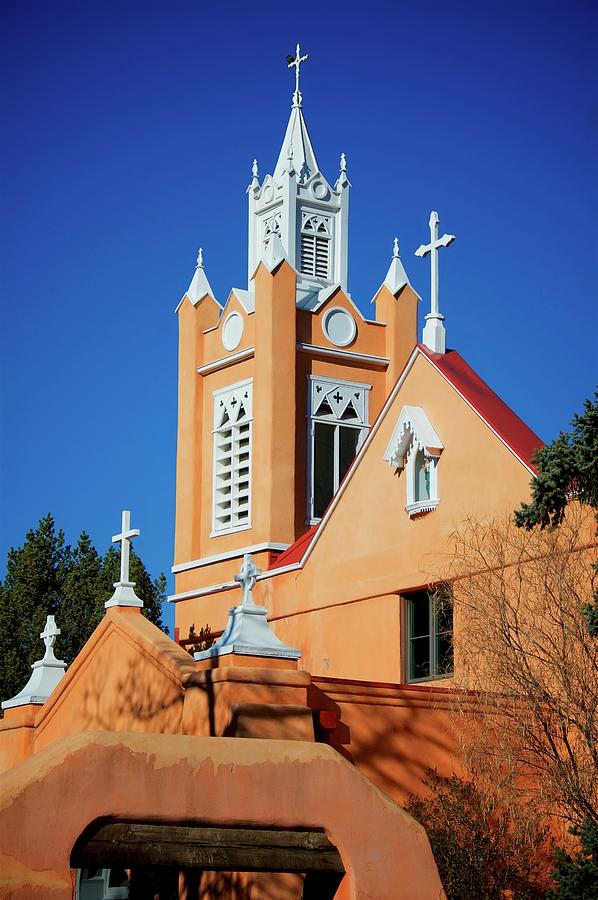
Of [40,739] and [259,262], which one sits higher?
[259,262]

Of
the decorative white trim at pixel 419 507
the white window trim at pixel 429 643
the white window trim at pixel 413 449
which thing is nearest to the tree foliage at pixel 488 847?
the white window trim at pixel 429 643

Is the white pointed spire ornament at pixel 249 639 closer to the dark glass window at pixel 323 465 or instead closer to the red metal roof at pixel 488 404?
the red metal roof at pixel 488 404

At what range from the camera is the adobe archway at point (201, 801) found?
36.2 feet

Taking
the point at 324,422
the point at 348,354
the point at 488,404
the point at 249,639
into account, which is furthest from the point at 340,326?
the point at 249,639

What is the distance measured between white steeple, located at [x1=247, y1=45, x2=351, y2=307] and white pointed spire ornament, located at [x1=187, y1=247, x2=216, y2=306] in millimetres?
985

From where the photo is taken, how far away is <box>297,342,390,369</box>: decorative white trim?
95.1 ft

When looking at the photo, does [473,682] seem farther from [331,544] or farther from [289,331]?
[289,331]

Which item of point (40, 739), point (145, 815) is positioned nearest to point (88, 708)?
point (40, 739)

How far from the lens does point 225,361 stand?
97.2ft

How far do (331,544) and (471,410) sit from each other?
371 cm

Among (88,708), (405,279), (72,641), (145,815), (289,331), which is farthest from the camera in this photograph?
(72,641)

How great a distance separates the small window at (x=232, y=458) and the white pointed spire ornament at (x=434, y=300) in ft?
21.4

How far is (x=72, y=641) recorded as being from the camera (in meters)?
37.6

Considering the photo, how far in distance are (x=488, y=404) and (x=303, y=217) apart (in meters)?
11.1
